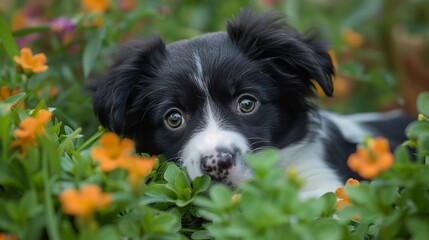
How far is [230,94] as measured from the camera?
280cm

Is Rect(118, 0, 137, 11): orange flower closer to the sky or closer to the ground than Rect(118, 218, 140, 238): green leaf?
closer to the sky

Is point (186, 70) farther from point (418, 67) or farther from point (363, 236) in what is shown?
point (418, 67)

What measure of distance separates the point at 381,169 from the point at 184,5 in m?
3.68

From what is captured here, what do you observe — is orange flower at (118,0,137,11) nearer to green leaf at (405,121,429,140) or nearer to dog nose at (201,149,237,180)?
dog nose at (201,149,237,180)

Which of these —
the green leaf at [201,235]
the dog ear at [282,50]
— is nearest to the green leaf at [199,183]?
the green leaf at [201,235]

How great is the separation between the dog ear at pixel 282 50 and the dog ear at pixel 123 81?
1.31 ft

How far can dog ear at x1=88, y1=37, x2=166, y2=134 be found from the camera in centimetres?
285

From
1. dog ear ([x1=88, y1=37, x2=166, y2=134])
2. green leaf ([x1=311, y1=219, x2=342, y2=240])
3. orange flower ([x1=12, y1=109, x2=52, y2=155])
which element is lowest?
green leaf ([x1=311, y1=219, x2=342, y2=240])

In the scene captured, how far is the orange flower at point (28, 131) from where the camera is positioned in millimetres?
1812

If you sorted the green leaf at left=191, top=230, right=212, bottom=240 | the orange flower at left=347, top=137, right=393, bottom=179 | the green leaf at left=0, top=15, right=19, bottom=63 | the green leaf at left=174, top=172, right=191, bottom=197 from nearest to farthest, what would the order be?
the orange flower at left=347, top=137, right=393, bottom=179
the green leaf at left=191, top=230, right=212, bottom=240
the green leaf at left=174, top=172, right=191, bottom=197
the green leaf at left=0, top=15, right=19, bottom=63

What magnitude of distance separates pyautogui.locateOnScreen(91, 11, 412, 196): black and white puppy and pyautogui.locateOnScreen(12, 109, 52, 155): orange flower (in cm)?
85

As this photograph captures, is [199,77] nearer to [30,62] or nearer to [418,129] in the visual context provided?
[30,62]

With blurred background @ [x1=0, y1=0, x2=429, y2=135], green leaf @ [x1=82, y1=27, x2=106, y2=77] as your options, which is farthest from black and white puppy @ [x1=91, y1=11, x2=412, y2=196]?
blurred background @ [x1=0, y1=0, x2=429, y2=135]

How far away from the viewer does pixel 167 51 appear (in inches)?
118
